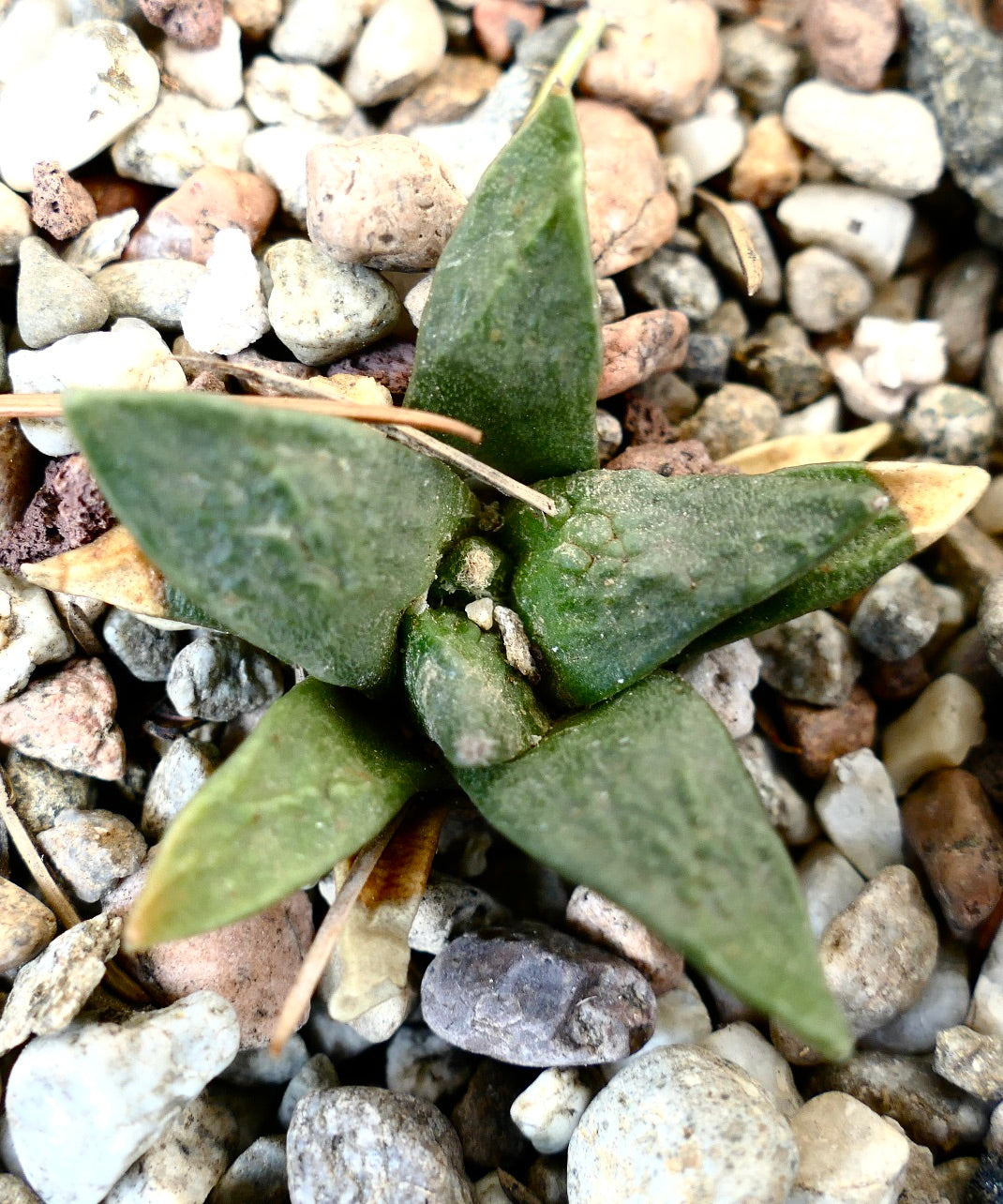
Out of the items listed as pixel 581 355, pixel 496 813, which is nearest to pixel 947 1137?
pixel 496 813

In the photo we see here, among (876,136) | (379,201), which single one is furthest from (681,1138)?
(876,136)

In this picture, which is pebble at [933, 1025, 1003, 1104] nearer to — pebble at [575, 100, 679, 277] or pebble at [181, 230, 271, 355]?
pebble at [575, 100, 679, 277]

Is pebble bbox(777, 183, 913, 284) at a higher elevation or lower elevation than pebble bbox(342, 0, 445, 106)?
lower

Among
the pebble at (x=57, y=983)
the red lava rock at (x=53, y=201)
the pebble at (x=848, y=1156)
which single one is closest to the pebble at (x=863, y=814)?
the pebble at (x=848, y=1156)

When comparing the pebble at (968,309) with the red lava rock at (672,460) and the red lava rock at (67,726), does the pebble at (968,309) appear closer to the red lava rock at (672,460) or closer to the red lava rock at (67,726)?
the red lava rock at (672,460)

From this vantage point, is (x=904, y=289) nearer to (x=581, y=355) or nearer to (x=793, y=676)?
(x=793, y=676)

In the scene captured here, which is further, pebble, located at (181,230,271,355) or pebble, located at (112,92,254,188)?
A: pebble, located at (112,92,254,188)

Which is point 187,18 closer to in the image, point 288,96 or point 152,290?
point 288,96

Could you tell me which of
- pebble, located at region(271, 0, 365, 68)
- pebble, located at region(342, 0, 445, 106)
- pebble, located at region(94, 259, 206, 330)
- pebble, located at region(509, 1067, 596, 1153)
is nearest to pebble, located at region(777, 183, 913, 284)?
pebble, located at region(342, 0, 445, 106)

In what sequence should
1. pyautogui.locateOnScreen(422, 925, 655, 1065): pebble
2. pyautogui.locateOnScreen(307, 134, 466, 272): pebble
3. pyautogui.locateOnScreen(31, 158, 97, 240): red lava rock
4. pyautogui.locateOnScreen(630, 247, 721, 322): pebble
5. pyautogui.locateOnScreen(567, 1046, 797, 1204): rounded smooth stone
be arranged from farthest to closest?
pyautogui.locateOnScreen(630, 247, 721, 322): pebble < pyautogui.locateOnScreen(31, 158, 97, 240): red lava rock < pyautogui.locateOnScreen(307, 134, 466, 272): pebble < pyautogui.locateOnScreen(422, 925, 655, 1065): pebble < pyautogui.locateOnScreen(567, 1046, 797, 1204): rounded smooth stone
